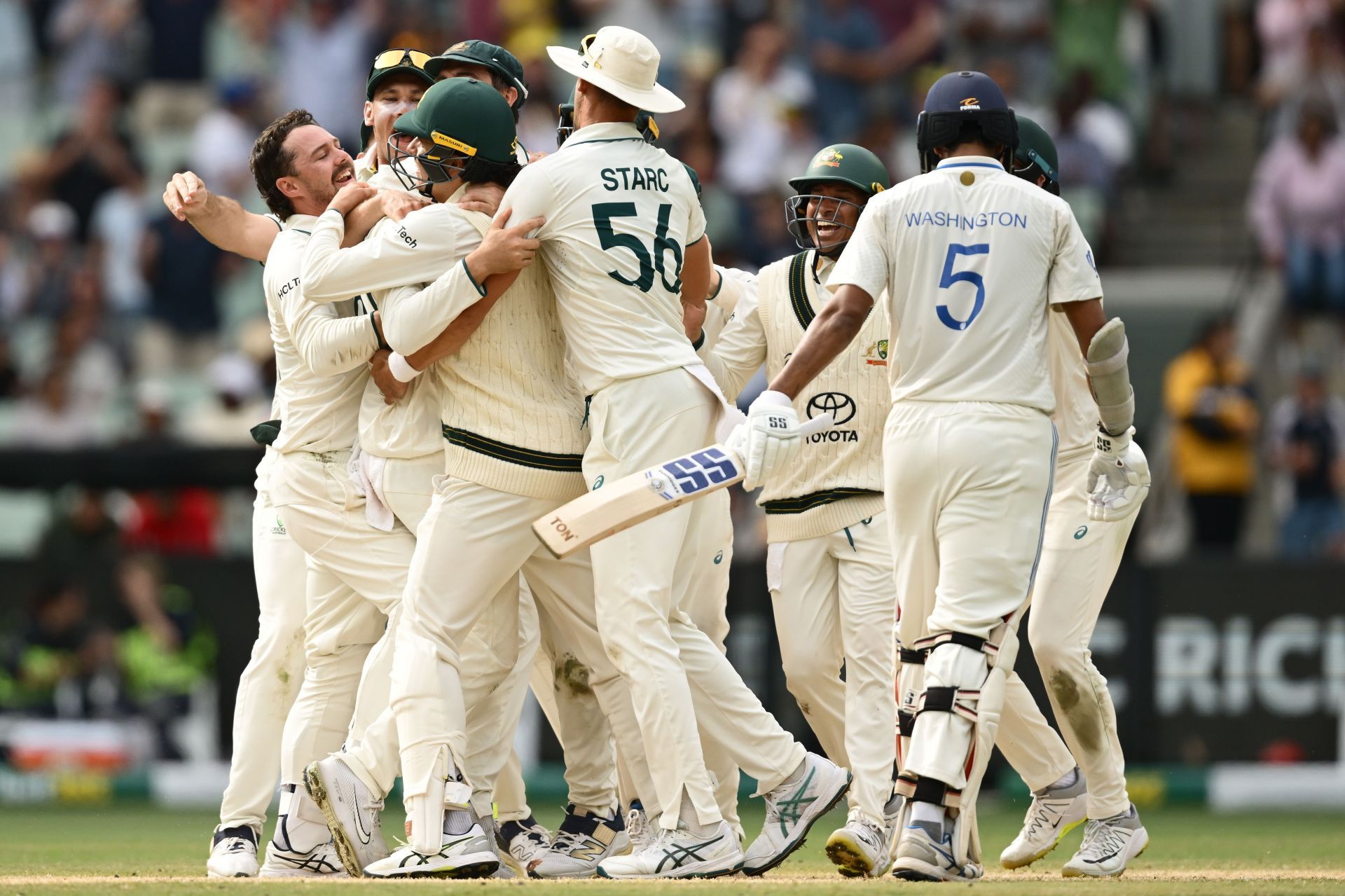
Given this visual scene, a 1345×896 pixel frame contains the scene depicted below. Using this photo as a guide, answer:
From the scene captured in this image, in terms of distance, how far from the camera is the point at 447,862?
263 inches

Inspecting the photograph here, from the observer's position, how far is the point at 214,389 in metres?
14.7

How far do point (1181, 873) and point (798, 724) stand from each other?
15.8 ft

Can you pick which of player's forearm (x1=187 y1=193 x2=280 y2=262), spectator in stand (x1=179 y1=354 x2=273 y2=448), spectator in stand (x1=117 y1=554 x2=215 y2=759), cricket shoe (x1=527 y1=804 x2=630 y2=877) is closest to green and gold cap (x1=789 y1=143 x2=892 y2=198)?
player's forearm (x1=187 y1=193 x2=280 y2=262)

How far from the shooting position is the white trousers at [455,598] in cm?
680

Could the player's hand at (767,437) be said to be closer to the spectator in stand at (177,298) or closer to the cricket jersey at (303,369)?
the cricket jersey at (303,369)

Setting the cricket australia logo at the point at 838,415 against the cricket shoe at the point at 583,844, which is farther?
the cricket australia logo at the point at 838,415

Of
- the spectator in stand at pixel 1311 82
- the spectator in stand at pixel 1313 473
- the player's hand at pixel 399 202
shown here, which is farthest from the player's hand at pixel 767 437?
the spectator in stand at pixel 1311 82

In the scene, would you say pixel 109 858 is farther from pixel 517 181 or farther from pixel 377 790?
pixel 517 181

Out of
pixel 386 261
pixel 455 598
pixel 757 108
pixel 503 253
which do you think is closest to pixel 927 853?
pixel 455 598

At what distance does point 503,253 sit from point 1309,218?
10.5m

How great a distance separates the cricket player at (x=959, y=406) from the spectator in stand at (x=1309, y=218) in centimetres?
932

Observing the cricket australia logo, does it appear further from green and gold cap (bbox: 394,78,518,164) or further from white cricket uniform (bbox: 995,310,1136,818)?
green and gold cap (bbox: 394,78,518,164)

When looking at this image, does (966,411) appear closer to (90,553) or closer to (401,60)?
(401,60)

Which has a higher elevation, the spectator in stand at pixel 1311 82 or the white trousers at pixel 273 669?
the spectator in stand at pixel 1311 82
